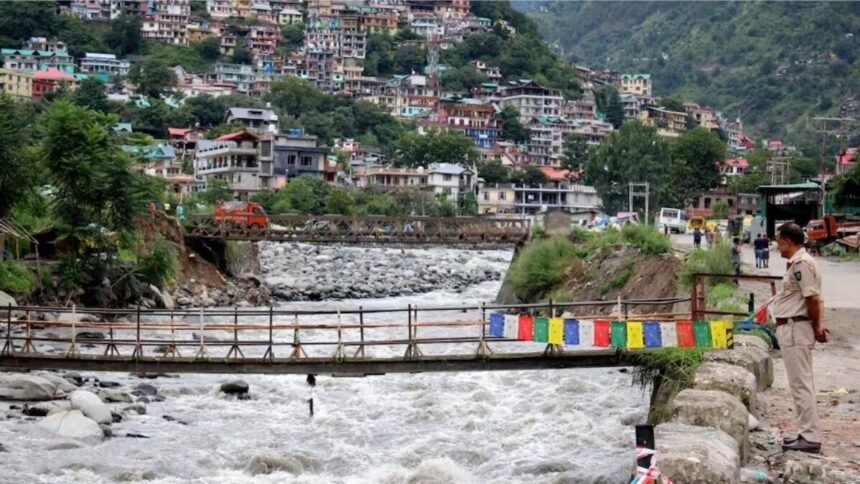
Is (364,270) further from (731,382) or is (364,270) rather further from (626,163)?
(731,382)

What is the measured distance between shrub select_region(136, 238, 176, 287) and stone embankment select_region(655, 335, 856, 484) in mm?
27911

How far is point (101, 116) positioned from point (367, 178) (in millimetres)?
66578

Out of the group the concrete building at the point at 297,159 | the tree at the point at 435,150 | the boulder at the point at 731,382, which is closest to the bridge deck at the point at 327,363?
the boulder at the point at 731,382

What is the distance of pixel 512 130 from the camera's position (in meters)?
149

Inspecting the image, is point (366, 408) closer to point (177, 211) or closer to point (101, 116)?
point (101, 116)

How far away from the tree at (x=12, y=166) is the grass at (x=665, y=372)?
2512 centimetres

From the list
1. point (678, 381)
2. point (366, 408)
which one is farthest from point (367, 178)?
point (678, 381)

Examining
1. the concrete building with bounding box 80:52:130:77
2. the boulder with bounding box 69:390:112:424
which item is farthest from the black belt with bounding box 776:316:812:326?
the concrete building with bounding box 80:52:130:77

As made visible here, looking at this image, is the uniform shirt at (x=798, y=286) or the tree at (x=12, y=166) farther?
the tree at (x=12, y=166)

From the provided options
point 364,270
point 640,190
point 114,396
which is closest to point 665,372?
point 114,396

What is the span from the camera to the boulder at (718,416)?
30.1 feet

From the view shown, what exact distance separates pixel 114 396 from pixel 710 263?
1271 cm

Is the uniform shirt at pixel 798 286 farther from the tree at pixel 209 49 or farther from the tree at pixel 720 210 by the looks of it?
the tree at pixel 209 49

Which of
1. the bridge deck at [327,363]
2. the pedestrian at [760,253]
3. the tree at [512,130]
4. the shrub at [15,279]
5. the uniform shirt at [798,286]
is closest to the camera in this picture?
the uniform shirt at [798,286]
